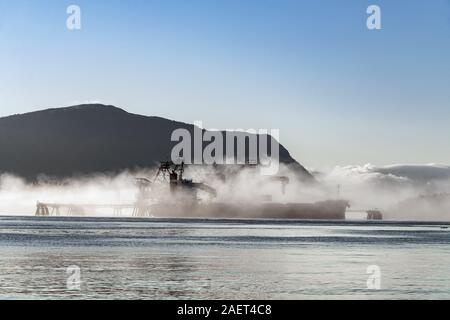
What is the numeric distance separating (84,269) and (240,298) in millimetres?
18708

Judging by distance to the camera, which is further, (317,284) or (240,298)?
(317,284)

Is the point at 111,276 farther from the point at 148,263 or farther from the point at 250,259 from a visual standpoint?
the point at 250,259

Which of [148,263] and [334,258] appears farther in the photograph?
[334,258]

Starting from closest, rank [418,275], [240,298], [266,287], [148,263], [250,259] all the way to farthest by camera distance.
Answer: [240,298] → [266,287] → [418,275] → [148,263] → [250,259]

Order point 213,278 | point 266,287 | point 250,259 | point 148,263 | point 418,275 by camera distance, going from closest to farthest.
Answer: point 266,287, point 213,278, point 418,275, point 148,263, point 250,259

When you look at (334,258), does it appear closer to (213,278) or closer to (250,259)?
(250,259)

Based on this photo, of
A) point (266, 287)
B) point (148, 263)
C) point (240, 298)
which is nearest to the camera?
point (240, 298)
